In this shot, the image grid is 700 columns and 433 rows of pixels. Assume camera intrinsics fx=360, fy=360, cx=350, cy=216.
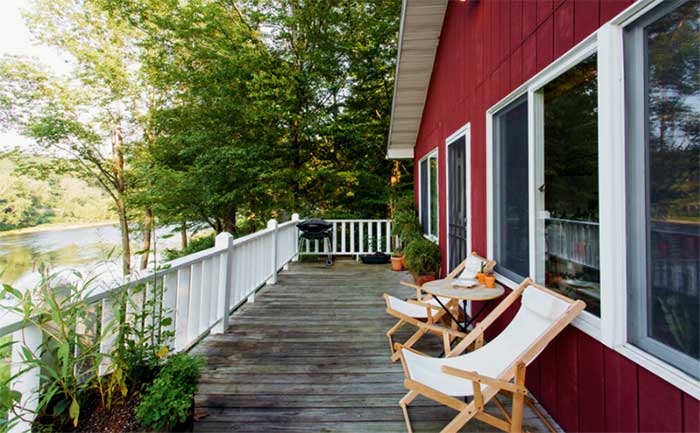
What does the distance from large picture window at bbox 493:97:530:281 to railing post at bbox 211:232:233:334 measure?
2592 millimetres

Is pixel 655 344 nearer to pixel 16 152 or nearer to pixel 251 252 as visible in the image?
pixel 251 252

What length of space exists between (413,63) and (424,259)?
312 cm

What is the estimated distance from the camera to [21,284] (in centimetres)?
160

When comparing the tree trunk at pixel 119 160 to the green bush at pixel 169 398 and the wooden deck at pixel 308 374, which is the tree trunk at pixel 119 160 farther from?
the green bush at pixel 169 398

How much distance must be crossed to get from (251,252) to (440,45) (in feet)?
13.1

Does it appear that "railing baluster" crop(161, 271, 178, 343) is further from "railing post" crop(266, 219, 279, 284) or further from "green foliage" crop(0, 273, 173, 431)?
"railing post" crop(266, 219, 279, 284)

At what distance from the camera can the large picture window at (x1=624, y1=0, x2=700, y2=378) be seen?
1337 millimetres

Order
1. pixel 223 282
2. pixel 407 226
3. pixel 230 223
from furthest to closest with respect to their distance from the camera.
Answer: pixel 230 223 < pixel 407 226 < pixel 223 282

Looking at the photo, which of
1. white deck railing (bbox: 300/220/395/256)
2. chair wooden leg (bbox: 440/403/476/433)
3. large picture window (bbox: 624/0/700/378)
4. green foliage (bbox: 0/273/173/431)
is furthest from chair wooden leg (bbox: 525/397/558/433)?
white deck railing (bbox: 300/220/395/256)

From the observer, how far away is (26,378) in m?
1.60

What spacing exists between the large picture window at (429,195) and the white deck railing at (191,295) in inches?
104

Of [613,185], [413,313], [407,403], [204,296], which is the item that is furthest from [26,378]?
[613,185]

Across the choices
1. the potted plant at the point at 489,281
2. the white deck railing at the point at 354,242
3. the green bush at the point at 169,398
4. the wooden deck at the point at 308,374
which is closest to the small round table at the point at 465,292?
the potted plant at the point at 489,281

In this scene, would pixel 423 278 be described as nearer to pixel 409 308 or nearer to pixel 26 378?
pixel 409 308
